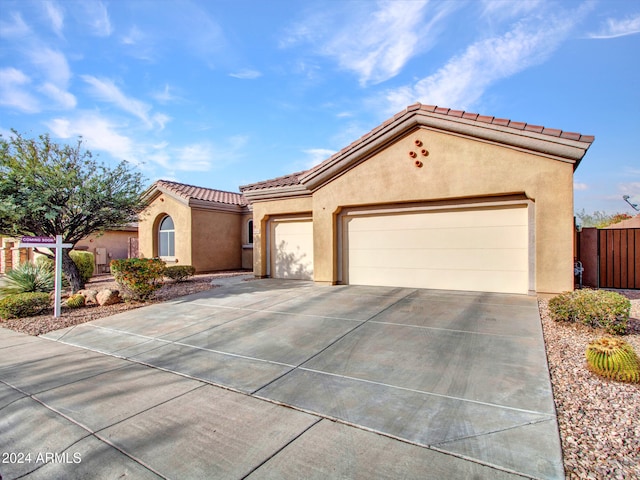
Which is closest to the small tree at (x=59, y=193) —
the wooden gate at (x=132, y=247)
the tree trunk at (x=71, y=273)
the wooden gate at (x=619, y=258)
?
the tree trunk at (x=71, y=273)

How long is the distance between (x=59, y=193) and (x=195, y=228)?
779 centimetres

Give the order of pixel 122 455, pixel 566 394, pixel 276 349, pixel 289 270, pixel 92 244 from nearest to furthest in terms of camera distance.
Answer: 1. pixel 122 455
2. pixel 566 394
3. pixel 276 349
4. pixel 289 270
5. pixel 92 244

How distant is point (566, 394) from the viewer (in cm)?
388

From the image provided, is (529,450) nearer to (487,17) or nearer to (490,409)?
(490,409)

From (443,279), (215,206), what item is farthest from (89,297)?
(443,279)

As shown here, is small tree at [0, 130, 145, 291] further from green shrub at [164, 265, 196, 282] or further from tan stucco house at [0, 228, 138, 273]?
tan stucco house at [0, 228, 138, 273]

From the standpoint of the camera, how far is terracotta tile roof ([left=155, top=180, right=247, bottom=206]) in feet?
58.9

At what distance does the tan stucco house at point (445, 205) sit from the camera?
8.55m

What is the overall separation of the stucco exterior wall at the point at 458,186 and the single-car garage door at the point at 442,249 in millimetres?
566

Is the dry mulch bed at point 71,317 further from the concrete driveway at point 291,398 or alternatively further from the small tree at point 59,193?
the small tree at point 59,193

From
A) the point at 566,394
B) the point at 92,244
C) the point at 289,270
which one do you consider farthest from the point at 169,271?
the point at 566,394

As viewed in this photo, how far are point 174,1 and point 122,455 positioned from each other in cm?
1062

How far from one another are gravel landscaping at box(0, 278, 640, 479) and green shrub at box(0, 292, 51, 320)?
38.5ft

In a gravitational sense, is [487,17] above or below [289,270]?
above
